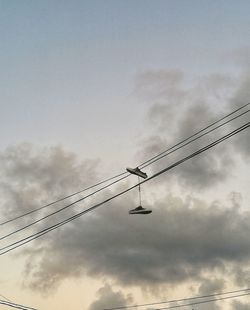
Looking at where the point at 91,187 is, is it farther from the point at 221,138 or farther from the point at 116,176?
the point at 221,138

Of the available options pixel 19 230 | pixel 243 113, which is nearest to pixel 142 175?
pixel 243 113

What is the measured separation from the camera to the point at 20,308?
34.0 metres

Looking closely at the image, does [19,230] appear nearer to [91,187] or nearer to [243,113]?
[91,187]

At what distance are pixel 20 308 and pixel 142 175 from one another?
57.9 ft

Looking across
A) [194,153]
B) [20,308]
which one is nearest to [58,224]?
[194,153]

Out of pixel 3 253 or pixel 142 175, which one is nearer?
pixel 142 175

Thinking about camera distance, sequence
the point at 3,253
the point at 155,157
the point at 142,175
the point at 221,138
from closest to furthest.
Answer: the point at 221,138
the point at 155,157
the point at 142,175
the point at 3,253

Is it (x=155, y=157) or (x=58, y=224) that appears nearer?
(x=155, y=157)

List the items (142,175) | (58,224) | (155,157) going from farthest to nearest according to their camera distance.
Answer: (58,224), (142,175), (155,157)

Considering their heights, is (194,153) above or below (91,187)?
below

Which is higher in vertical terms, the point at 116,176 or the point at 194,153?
the point at 116,176

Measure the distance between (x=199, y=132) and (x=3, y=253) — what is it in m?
11.9

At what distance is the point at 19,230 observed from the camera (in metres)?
24.0

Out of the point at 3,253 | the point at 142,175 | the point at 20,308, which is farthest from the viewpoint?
the point at 20,308
